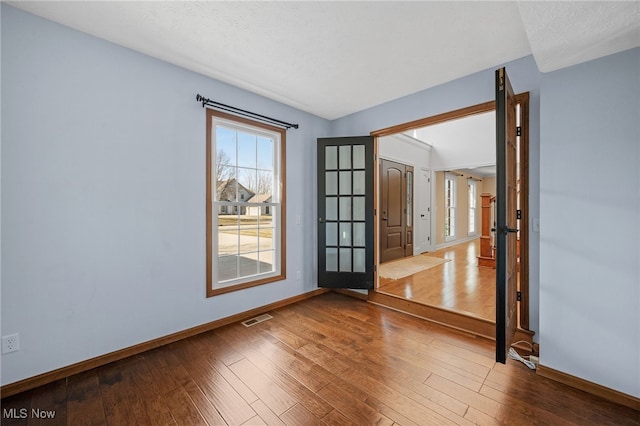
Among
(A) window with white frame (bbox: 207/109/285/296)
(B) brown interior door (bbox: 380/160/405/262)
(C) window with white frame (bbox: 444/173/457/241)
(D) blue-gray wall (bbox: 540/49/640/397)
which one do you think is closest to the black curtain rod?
(A) window with white frame (bbox: 207/109/285/296)

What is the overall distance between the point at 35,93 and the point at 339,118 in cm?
322

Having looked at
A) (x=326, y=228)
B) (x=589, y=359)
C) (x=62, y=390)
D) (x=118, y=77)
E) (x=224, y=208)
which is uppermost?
(x=118, y=77)

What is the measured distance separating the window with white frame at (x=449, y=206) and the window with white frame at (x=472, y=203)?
1510 mm

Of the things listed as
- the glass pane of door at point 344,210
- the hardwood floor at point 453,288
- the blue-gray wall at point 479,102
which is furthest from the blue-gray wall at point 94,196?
the hardwood floor at point 453,288

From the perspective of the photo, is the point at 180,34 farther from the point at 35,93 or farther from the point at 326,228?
the point at 326,228

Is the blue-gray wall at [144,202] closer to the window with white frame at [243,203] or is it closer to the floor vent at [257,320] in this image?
the window with white frame at [243,203]

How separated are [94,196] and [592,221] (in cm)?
367

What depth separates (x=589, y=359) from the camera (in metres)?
1.77

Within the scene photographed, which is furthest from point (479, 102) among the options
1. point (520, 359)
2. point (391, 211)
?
point (391, 211)

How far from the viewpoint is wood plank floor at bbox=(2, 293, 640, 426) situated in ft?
5.07

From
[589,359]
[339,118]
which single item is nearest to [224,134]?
[339,118]

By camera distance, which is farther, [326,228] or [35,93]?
[326,228]

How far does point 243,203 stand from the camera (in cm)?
305

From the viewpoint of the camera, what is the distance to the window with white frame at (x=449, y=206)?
316 inches
